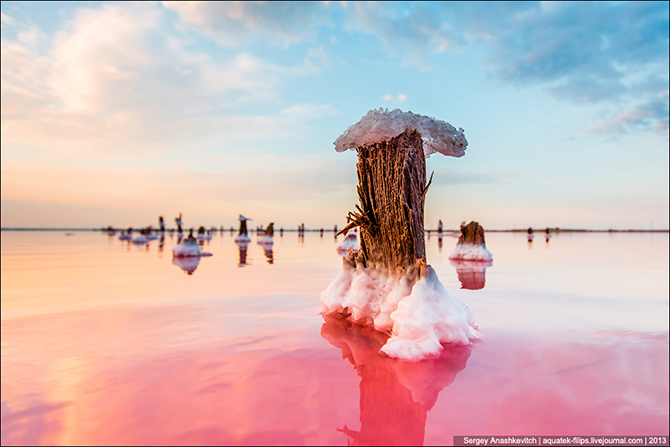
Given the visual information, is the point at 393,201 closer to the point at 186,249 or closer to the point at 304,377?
the point at 304,377

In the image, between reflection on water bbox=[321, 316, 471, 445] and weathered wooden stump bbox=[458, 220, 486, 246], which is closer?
reflection on water bbox=[321, 316, 471, 445]

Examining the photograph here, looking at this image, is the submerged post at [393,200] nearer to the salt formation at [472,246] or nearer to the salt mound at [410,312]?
the salt mound at [410,312]

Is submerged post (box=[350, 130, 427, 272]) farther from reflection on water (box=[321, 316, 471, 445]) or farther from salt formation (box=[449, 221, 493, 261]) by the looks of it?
salt formation (box=[449, 221, 493, 261])

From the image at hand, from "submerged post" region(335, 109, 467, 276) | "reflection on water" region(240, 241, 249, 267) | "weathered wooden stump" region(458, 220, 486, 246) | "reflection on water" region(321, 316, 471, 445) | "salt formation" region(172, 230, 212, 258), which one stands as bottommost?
"reflection on water" region(240, 241, 249, 267)

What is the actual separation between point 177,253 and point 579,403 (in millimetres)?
14927

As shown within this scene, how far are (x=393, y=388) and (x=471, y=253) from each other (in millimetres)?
12272

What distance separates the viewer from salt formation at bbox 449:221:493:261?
13.4 m

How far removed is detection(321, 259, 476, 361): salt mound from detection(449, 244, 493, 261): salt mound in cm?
1023

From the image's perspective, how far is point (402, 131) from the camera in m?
4.16

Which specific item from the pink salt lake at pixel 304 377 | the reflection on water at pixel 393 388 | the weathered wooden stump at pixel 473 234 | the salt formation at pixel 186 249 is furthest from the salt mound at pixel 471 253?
the salt formation at pixel 186 249

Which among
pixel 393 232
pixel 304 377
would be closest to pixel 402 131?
pixel 393 232

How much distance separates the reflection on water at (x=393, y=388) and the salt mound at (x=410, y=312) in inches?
5.4

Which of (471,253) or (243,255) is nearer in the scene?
(471,253)

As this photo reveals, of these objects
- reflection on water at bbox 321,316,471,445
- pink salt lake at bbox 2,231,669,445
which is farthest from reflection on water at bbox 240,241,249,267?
reflection on water at bbox 321,316,471,445
